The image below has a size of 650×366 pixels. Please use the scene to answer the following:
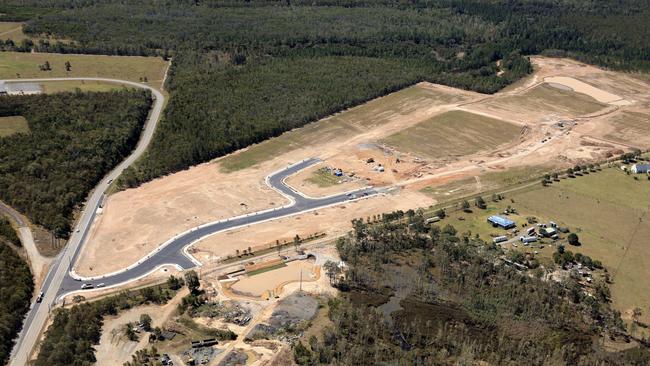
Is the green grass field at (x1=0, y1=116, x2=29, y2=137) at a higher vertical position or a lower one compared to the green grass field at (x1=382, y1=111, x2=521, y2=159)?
higher

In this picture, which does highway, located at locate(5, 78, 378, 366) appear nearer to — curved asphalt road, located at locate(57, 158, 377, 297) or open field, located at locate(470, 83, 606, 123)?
curved asphalt road, located at locate(57, 158, 377, 297)

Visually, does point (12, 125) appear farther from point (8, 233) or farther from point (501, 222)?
point (501, 222)

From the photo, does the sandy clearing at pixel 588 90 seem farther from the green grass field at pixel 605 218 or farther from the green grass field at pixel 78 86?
the green grass field at pixel 78 86

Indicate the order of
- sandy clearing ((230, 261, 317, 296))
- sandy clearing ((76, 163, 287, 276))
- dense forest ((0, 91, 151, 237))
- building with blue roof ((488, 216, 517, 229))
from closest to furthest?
sandy clearing ((230, 261, 317, 296)) < sandy clearing ((76, 163, 287, 276)) < building with blue roof ((488, 216, 517, 229)) < dense forest ((0, 91, 151, 237))

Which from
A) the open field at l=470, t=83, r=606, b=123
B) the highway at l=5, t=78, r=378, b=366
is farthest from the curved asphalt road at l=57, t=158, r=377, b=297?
the open field at l=470, t=83, r=606, b=123

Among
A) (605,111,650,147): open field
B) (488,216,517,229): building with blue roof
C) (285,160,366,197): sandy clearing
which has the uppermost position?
(605,111,650,147): open field

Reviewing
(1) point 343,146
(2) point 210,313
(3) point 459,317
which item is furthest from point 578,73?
(2) point 210,313

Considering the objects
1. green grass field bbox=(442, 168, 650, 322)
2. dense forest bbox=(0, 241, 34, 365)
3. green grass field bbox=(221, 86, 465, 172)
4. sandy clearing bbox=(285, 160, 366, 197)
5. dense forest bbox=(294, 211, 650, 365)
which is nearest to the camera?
dense forest bbox=(294, 211, 650, 365)
